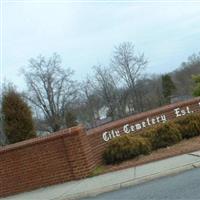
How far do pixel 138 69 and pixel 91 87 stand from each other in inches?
401

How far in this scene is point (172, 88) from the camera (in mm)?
95750

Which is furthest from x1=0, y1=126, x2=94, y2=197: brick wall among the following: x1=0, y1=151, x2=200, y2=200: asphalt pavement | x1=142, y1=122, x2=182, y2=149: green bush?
x1=142, y1=122, x2=182, y2=149: green bush

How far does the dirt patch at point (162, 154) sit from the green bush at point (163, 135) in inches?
12.1

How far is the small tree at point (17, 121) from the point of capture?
75.4ft

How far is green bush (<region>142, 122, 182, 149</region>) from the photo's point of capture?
16.4 meters

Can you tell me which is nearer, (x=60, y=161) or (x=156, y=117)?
(x=60, y=161)

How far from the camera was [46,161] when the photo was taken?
1436 centimetres

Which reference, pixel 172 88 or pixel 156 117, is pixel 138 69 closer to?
pixel 172 88

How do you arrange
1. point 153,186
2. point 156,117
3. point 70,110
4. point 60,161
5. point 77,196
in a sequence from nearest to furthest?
point 153,186
point 77,196
point 60,161
point 156,117
point 70,110

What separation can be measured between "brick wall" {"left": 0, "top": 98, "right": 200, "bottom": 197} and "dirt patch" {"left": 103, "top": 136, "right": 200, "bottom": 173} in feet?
2.52

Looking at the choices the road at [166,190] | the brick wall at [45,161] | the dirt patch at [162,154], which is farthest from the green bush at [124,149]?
the road at [166,190]

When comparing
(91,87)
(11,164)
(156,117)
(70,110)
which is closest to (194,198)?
(11,164)

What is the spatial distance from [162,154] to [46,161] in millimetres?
3431

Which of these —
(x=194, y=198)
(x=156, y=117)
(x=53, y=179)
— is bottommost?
(x=194, y=198)
